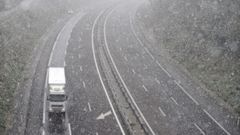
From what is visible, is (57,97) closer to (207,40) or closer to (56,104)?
(56,104)

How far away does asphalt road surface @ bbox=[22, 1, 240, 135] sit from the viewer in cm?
2911

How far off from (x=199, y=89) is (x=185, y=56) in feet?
25.4

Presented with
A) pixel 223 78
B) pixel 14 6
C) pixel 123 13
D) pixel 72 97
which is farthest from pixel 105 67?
pixel 123 13

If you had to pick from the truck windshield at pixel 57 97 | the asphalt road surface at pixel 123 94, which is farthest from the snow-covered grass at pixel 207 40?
the truck windshield at pixel 57 97

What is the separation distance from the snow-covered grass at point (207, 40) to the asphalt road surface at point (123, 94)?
1.91 meters

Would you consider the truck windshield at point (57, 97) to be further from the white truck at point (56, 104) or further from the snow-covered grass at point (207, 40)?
the snow-covered grass at point (207, 40)

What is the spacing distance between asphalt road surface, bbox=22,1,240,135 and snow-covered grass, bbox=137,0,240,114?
6.27 ft

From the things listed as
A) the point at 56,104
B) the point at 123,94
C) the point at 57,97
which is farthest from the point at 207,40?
the point at 56,104

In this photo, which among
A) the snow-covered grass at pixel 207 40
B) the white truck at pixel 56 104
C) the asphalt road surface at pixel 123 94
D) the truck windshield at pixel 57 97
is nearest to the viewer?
the white truck at pixel 56 104

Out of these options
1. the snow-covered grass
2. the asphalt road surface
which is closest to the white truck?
the asphalt road surface

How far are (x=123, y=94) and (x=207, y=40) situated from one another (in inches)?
577

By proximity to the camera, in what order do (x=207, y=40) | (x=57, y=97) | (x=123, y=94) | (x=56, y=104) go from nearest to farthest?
1. (x=56, y=104)
2. (x=57, y=97)
3. (x=123, y=94)
4. (x=207, y=40)

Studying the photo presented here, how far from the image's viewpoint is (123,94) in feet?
115

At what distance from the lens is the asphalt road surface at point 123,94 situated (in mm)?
29109
